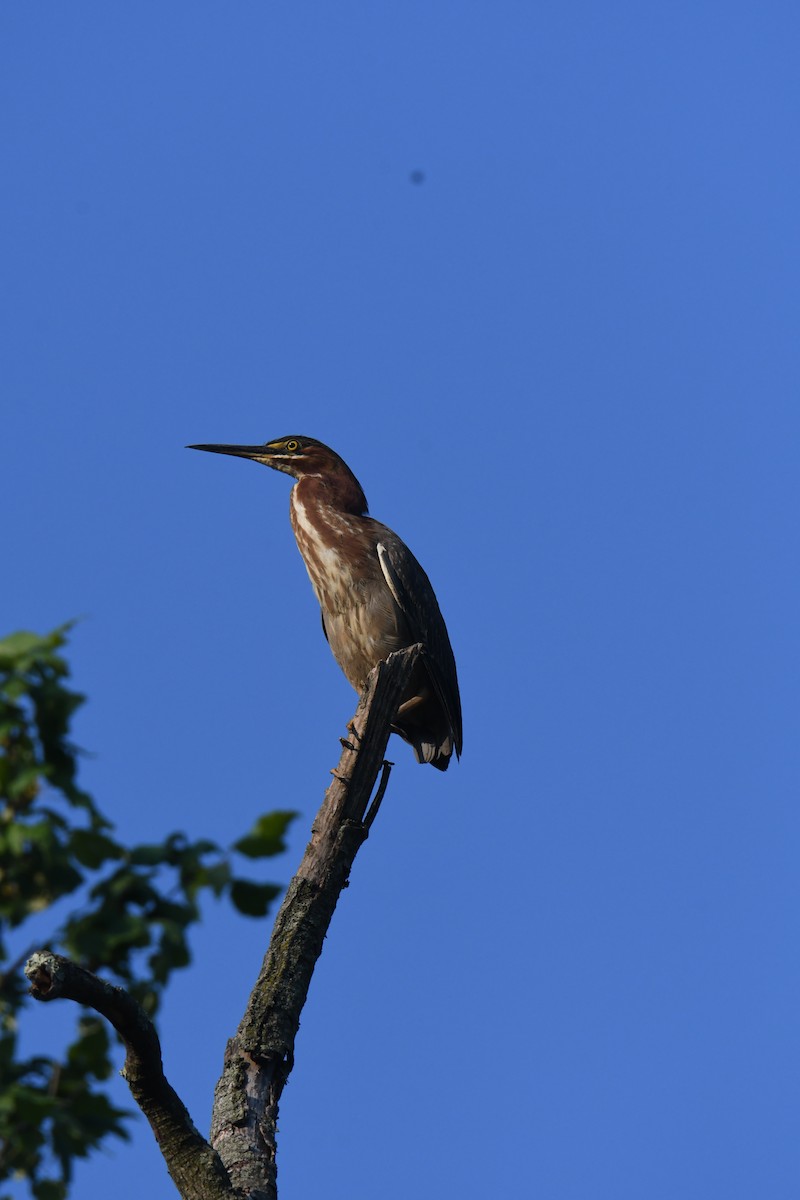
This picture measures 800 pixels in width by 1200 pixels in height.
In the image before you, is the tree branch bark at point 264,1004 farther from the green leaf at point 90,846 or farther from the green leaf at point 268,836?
the green leaf at point 90,846

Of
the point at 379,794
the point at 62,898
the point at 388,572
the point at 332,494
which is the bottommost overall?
the point at 62,898

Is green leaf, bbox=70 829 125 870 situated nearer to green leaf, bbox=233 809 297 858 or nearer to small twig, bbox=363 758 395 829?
green leaf, bbox=233 809 297 858

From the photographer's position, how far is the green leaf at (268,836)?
7.64 ft

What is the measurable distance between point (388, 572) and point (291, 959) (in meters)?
3.01

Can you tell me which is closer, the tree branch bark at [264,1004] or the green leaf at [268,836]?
the green leaf at [268,836]

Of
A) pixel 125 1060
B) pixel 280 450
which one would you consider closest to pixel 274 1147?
pixel 125 1060

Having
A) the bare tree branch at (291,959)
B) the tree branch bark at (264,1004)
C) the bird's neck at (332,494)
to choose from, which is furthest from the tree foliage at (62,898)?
the bird's neck at (332,494)

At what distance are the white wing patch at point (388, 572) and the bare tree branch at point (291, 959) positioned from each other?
5.30 ft

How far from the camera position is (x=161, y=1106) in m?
4.18

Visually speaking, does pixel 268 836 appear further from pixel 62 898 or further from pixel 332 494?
pixel 332 494

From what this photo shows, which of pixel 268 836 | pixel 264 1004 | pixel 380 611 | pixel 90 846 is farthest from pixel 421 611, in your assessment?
pixel 90 846

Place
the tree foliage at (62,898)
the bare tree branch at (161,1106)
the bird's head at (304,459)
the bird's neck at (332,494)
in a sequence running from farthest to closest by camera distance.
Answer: the bird's head at (304,459) → the bird's neck at (332,494) → the bare tree branch at (161,1106) → the tree foliage at (62,898)

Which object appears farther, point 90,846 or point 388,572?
point 388,572

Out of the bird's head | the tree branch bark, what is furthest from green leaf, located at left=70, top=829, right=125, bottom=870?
the bird's head
